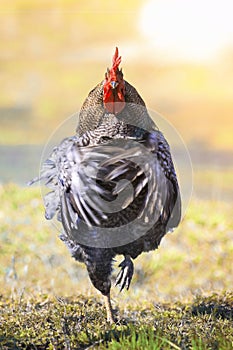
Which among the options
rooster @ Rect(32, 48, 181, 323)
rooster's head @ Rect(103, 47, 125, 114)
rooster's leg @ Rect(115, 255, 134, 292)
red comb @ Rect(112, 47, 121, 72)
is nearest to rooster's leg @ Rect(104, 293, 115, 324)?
rooster @ Rect(32, 48, 181, 323)

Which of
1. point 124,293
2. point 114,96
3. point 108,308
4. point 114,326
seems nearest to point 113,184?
point 114,96

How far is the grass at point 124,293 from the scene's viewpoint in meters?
4.37

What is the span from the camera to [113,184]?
174 inches

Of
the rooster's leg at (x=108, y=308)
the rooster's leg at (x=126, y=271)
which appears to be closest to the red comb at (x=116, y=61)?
the rooster's leg at (x=126, y=271)

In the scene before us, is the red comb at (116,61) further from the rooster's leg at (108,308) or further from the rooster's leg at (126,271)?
the rooster's leg at (108,308)

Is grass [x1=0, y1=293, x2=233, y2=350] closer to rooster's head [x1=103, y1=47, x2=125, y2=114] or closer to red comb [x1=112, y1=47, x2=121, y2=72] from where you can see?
rooster's head [x1=103, y1=47, x2=125, y2=114]

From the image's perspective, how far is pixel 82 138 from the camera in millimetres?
4871

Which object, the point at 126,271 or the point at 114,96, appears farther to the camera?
the point at 126,271

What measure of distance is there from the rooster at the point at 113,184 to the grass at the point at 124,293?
1.88ft

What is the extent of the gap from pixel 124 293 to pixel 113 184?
8.76 ft

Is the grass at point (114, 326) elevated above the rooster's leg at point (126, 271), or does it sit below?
below

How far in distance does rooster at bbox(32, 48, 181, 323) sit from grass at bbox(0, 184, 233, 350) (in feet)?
1.88

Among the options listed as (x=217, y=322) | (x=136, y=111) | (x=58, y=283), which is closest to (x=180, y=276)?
(x=58, y=283)

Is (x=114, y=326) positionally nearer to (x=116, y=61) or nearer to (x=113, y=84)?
(x=113, y=84)
